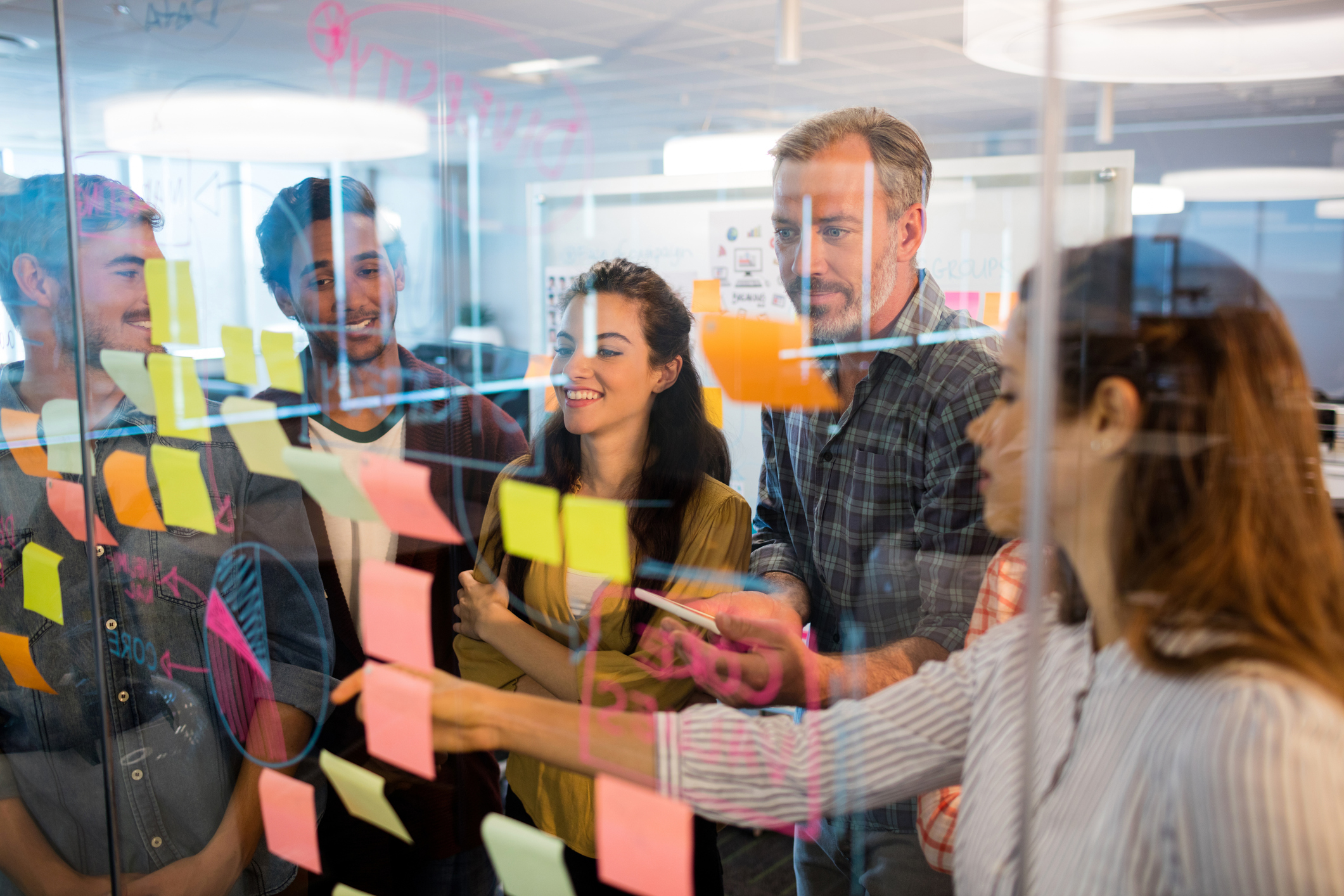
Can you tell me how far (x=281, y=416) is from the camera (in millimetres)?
1415

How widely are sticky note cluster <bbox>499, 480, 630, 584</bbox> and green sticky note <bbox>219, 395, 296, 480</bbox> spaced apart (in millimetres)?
433

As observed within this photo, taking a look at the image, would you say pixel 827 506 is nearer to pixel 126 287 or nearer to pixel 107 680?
pixel 126 287

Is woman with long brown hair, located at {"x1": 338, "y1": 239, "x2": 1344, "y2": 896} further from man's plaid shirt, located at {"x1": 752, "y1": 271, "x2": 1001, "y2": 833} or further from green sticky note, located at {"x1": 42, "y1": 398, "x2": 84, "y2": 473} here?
green sticky note, located at {"x1": 42, "y1": 398, "x2": 84, "y2": 473}

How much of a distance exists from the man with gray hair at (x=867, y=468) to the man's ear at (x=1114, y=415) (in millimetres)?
128

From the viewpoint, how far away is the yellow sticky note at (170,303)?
1.51 m

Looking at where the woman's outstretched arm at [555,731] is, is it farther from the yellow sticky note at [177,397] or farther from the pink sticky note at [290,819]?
the yellow sticky note at [177,397]

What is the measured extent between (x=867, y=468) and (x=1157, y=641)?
13.9 inches

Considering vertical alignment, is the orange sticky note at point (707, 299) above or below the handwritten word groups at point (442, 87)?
below

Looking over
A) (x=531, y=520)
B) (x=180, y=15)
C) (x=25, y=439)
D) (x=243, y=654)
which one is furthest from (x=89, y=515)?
(x=531, y=520)

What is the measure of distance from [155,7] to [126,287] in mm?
464

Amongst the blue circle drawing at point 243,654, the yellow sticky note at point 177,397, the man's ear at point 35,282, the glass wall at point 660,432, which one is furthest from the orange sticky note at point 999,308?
the man's ear at point 35,282

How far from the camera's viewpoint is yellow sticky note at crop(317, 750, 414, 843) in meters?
1.35

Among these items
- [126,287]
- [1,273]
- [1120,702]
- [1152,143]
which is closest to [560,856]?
[1120,702]

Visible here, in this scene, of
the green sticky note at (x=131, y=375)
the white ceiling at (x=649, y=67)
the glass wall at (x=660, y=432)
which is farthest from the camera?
the green sticky note at (x=131, y=375)
